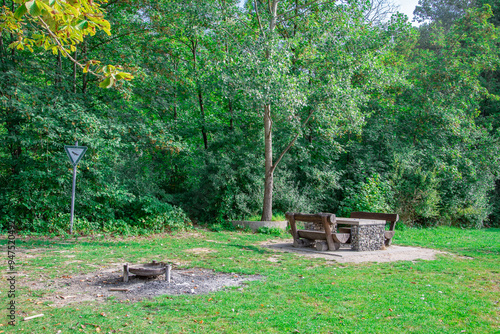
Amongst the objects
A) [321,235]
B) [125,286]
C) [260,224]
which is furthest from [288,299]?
[260,224]

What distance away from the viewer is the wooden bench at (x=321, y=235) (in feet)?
27.9

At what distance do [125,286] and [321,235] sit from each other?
502cm

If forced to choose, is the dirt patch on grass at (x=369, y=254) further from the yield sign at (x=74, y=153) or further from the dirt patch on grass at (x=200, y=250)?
the yield sign at (x=74, y=153)

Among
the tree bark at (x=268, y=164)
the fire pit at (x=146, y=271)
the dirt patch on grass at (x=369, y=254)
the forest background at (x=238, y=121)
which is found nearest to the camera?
the fire pit at (x=146, y=271)

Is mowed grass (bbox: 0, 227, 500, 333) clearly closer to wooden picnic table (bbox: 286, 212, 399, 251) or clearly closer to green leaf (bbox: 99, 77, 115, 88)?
wooden picnic table (bbox: 286, 212, 399, 251)

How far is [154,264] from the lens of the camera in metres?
6.11

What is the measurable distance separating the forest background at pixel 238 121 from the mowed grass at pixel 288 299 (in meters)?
3.71

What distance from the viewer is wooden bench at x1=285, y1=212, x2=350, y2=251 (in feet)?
27.9

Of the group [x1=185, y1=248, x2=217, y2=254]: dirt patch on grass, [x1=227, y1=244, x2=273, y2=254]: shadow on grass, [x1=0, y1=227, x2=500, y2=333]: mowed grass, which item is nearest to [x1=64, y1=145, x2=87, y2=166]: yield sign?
[x1=0, y1=227, x2=500, y2=333]: mowed grass

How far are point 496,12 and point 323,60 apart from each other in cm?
1788

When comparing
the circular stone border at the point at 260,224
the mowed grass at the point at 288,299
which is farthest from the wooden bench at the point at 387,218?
the circular stone border at the point at 260,224

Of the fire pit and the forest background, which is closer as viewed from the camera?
the fire pit

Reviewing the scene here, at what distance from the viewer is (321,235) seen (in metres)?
9.01

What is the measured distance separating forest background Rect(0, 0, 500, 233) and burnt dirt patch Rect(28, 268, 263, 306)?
202 inches
